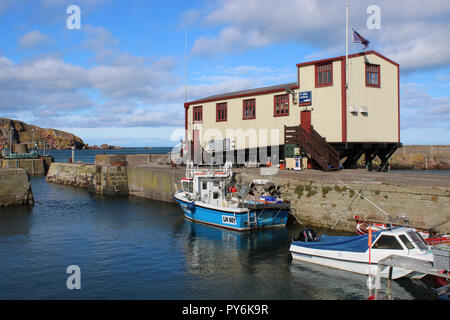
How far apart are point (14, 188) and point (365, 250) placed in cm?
3328

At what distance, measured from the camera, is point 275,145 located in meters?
35.8

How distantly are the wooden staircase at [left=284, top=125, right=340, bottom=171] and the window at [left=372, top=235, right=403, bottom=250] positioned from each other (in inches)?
573

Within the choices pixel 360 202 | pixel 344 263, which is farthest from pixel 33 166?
pixel 344 263

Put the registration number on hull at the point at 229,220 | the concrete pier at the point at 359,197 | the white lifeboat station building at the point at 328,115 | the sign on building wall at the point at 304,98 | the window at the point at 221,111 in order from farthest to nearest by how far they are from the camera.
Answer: the window at the point at 221,111 < the sign on building wall at the point at 304,98 < the white lifeboat station building at the point at 328,115 < the registration number on hull at the point at 229,220 < the concrete pier at the point at 359,197

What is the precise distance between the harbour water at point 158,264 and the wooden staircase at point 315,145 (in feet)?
25.0

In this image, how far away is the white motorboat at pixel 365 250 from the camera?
15055mm

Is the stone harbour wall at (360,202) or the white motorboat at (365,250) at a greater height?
the stone harbour wall at (360,202)

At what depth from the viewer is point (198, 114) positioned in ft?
145

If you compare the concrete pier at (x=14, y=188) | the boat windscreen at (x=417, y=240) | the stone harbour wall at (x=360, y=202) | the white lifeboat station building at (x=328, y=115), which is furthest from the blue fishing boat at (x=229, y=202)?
the concrete pier at (x=14, y=188)

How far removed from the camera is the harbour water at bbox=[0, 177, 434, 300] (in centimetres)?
1471

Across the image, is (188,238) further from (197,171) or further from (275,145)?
(275,145)

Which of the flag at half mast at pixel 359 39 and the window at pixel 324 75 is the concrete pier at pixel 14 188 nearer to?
the window at pixel 324 75
